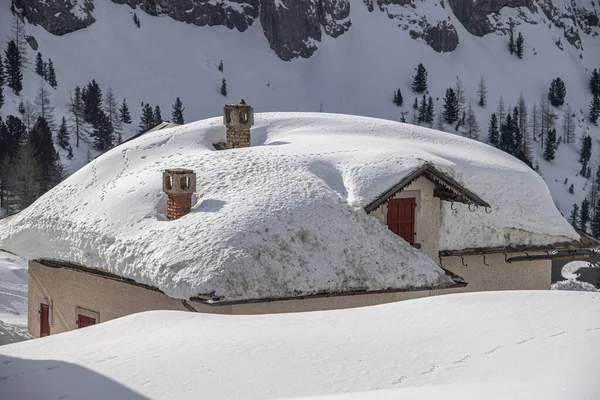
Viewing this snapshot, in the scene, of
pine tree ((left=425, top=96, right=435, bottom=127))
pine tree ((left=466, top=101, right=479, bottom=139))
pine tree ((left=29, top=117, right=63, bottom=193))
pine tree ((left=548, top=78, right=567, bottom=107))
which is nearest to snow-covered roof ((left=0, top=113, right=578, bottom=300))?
pine tree ((left=29, top=117, right=63, bottom=193))

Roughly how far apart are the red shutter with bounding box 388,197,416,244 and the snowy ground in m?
11.6

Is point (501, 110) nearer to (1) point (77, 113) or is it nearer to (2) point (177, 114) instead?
(2) point (177, 114)

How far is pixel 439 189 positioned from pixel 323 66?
152m

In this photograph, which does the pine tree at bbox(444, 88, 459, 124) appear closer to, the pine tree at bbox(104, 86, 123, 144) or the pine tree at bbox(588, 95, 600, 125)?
the pine tree at bbox(588, 95, 600, 125)

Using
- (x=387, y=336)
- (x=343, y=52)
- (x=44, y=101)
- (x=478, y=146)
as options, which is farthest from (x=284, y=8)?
(x=387, y=336)

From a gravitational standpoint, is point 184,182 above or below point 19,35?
below

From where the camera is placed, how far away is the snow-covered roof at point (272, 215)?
17734mm

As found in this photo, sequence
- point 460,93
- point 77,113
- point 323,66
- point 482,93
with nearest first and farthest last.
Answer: point 77,113 → point 460,93 → point 482,93 → point 323,66

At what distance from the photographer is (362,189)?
1994 centimetres

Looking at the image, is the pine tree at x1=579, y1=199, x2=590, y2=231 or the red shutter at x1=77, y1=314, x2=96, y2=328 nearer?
the red shutter at x1=77, y1=314, x2=96, y2=328

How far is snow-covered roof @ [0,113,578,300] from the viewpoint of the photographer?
1773 cm

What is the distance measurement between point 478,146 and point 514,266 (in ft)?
16.1

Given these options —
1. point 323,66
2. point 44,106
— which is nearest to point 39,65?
point 44,106

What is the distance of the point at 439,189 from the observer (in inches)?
840
